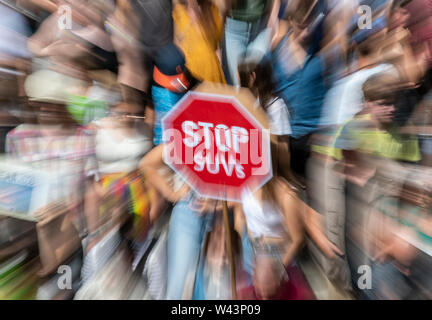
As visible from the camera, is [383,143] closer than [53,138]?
Yes

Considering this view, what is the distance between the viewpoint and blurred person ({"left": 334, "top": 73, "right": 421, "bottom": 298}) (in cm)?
84

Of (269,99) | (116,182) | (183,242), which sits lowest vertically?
(183,242)

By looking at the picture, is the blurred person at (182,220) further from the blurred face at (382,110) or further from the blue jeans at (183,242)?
the blurred face at (382,110)

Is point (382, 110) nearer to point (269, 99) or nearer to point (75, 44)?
point (269, 99)

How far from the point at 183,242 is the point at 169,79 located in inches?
16.9

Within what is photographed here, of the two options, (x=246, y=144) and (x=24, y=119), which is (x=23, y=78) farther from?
(x=246, y=144)

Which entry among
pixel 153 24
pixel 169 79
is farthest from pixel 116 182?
pixel 153 24

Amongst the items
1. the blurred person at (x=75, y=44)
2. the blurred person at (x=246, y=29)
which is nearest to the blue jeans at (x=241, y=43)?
the blurred person at (x=246, y=29)

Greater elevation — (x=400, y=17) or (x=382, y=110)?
(x=400, y=17)

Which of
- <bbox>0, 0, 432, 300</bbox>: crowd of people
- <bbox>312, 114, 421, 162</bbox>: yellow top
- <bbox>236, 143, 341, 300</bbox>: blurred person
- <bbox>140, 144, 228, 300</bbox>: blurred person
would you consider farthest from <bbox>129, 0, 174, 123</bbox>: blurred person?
<bbox>312, 114, 421, 162</bbox>: yellow top

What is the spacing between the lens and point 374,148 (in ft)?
2.79

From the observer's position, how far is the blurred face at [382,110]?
845mm
